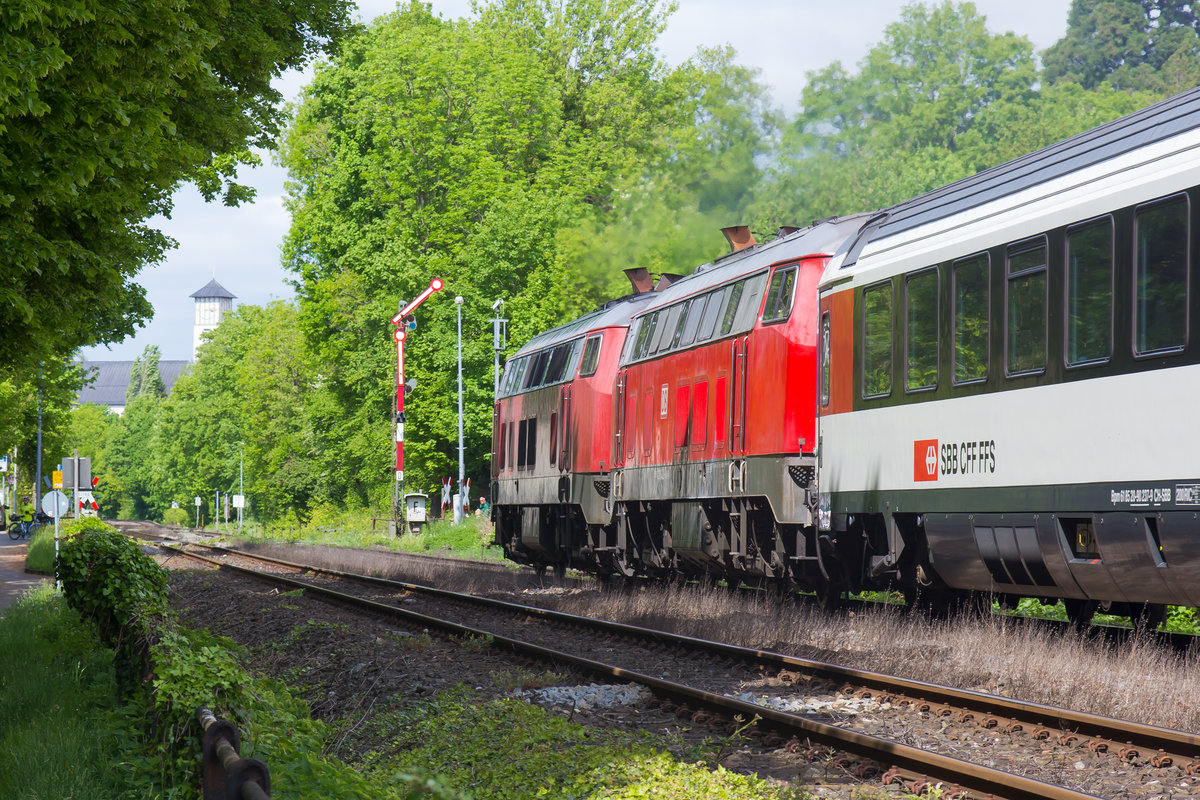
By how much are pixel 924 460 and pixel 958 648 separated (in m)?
1.89

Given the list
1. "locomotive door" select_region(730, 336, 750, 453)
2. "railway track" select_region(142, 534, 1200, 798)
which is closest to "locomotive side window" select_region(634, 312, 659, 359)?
"locomotive door" select_region(730, 336, 750, 453)

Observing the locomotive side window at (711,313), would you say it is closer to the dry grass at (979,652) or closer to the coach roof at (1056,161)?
the coach roof at (1056,161)

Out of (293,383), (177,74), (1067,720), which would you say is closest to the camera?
(1067,720)

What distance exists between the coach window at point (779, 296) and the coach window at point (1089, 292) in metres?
5.07

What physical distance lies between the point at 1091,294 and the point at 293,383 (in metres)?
66.4

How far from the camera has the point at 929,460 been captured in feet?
39.8

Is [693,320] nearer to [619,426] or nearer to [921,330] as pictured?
[619,426]

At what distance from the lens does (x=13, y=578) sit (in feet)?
90.3

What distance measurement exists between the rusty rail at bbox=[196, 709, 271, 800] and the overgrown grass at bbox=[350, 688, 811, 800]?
168 cm

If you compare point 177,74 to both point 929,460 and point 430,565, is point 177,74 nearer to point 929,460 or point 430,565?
point 929,460

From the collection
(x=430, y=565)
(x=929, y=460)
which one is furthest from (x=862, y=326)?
(x=430, y=565)

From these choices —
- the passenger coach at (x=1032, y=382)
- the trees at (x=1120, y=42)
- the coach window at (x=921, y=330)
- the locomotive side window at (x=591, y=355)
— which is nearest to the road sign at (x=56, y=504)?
the locomotive side window at (x=591, y=355)

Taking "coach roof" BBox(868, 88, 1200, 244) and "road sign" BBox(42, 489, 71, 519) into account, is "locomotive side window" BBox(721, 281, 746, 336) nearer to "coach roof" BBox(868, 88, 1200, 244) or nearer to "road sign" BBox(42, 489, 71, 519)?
"coach roof" BBox(868, 88, 1200, 244)

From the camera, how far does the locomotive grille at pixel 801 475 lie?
1468 cm
